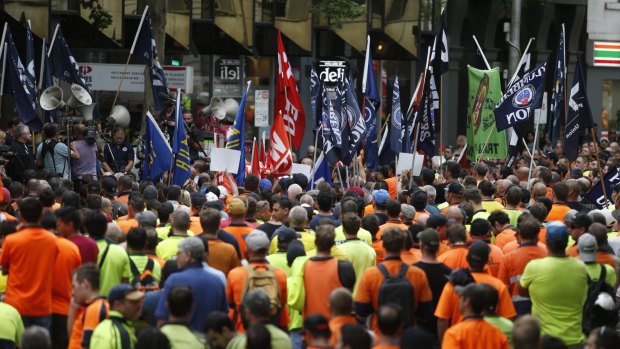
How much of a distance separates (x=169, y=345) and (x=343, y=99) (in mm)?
12120

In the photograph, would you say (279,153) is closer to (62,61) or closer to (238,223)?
(62,61)

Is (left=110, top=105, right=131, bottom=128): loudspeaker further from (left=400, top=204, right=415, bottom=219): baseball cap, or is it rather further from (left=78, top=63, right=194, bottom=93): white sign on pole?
(left=400, top=204, right=415, bottom=219): baseball cap

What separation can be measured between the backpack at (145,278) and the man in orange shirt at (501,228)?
339 centimetres

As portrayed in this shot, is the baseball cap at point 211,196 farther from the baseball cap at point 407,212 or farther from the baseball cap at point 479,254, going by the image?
the baseball cap at point 479,254

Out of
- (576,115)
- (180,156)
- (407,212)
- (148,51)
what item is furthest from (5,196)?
(576,115)

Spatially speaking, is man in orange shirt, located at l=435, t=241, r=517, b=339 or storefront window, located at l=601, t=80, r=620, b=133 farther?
storefront window, located at l=601, t=80, r=620, b=133

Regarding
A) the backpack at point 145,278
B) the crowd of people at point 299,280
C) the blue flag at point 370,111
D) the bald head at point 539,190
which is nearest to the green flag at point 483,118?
the blue flag at point 370,111

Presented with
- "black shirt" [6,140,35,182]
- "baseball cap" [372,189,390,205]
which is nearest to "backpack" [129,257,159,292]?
"baseball cap" [372,189,390,205]

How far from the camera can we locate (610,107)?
46.8m

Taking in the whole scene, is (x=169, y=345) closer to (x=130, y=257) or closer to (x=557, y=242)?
(x=130, y=257)

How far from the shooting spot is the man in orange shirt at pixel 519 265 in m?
11.0

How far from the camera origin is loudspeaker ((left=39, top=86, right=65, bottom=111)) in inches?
786

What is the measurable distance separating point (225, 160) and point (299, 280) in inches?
308

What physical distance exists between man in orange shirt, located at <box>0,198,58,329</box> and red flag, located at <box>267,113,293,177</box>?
882cm
